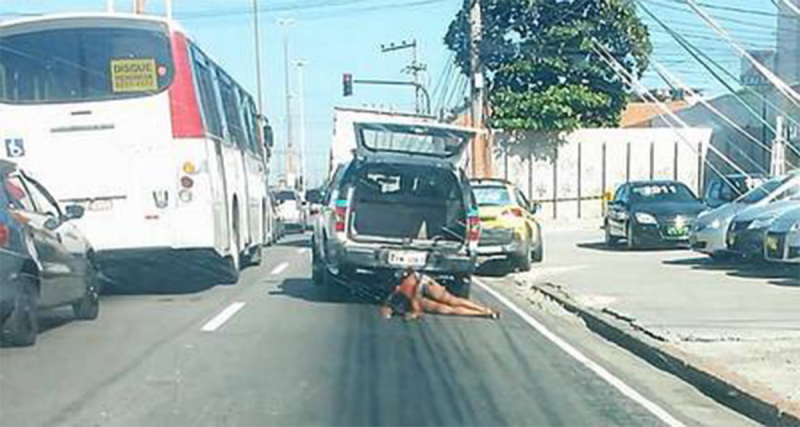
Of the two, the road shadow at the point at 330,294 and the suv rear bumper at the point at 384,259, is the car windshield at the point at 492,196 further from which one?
the suv rear bumper at the point at 384,259

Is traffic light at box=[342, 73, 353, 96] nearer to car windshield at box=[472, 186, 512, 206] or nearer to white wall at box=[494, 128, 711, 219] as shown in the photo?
white wall at box=[494, 128, 711, 219]

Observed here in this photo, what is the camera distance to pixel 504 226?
1956cm

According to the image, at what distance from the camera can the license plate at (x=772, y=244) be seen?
53.6ft

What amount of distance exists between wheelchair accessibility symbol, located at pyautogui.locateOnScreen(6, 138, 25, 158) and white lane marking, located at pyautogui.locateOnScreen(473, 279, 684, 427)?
6.72 meters

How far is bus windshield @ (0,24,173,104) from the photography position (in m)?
14.4

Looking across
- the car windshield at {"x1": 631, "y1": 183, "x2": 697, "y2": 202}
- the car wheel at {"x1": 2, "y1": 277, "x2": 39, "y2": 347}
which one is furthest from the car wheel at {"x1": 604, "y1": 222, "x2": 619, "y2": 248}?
the car wheel at {"x1": 2, "y1": 277, "x2": 39, "y2": 347}

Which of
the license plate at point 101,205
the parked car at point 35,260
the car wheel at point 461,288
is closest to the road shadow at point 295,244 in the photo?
the car wheel at point 461,288

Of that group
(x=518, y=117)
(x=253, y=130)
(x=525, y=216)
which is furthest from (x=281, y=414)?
(x=518, y=117)

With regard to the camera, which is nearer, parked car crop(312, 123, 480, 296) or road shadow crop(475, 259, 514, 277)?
parked car crop(312, 123, 480, 296)

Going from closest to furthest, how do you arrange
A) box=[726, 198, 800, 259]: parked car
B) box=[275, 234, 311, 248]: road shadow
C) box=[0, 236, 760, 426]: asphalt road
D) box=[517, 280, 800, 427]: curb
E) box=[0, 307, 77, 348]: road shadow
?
box=[0, 236, 760, 426]: asphalt road
box=[517, 280, 800, 427]: curb
box=[0, 307, 77, 348]: road shadow
box=[726, 198, 800, 259]: parked car
box=[275, 234, 311, 248]: road shadow

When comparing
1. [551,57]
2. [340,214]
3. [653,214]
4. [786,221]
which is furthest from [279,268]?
[551,57]

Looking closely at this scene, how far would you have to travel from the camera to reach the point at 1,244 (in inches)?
401

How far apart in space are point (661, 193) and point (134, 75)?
47.1 feet

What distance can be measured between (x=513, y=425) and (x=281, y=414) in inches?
63.5
